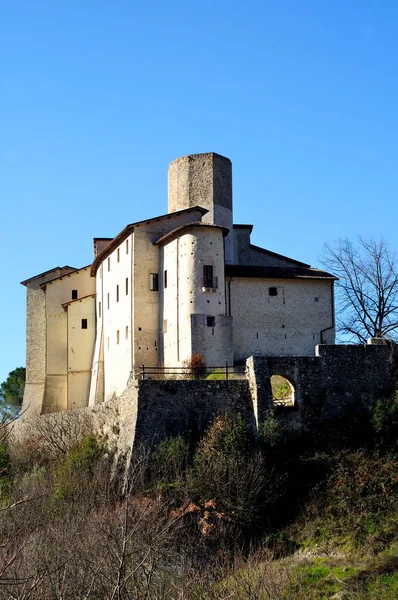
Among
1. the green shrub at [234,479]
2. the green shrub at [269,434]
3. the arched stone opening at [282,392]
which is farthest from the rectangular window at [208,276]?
the green shrub at [234,479]

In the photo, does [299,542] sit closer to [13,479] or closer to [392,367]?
[392,367]

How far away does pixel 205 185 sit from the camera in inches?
2549

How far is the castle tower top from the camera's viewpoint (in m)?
64.5

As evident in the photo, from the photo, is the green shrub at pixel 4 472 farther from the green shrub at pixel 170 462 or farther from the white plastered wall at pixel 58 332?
the white plastered wall at pixel 58 332

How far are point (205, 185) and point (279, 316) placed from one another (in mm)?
10507

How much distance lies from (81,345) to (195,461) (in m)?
26.0

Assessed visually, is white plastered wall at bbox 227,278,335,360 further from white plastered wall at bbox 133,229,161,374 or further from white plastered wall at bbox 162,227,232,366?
white plastered wall at bbox 133,229,161,374

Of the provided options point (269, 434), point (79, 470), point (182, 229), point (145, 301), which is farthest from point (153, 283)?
point (269, 434)

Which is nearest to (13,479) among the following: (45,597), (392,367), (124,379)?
(124,379)

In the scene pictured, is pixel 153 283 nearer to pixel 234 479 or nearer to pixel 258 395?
pixel 258 395

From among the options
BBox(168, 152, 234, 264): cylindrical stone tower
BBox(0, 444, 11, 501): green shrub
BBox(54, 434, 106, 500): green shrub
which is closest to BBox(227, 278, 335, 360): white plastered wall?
BBox(168, 152, 234, 264): cylindrical stone tower

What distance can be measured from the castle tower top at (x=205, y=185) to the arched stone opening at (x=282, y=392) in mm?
14150

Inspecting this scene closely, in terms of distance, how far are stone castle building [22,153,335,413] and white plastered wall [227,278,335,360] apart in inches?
2.1

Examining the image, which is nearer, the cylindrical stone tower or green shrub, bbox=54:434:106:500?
green shrub, bbox=54:434:106:500
